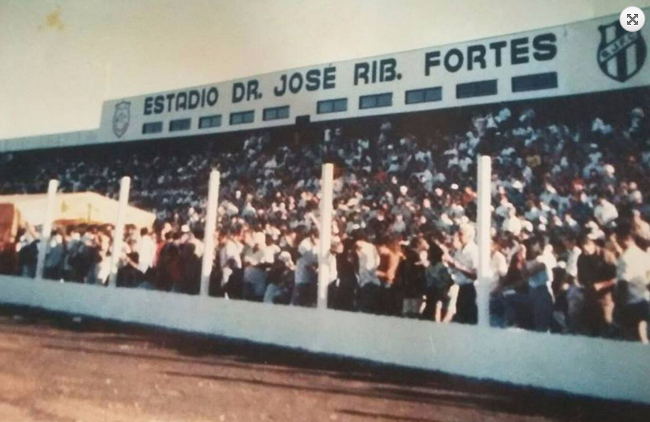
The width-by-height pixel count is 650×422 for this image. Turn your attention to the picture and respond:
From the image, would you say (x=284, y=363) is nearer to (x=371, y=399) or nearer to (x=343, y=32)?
(x=371, y=399)

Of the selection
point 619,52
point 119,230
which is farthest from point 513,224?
point 119,230

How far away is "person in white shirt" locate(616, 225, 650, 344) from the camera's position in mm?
1699

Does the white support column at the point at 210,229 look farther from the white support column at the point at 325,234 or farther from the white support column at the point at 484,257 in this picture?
the white support column at the point at 484,257

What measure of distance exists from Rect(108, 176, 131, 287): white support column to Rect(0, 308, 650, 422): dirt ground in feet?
1.83

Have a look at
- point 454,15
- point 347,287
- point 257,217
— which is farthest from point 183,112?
point 454,15

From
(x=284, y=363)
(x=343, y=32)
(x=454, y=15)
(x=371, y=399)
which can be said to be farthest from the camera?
(x=284, y=363)

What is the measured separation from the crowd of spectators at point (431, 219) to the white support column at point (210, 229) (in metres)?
0.03

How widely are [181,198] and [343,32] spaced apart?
120 cm

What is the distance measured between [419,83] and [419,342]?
1065 mm

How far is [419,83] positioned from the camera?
2.22 m

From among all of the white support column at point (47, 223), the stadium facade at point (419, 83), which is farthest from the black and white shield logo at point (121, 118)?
the white support column at point (47, 223)

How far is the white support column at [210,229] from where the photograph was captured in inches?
102

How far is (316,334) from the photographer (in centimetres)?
241

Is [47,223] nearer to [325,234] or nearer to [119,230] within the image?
[119,230]
